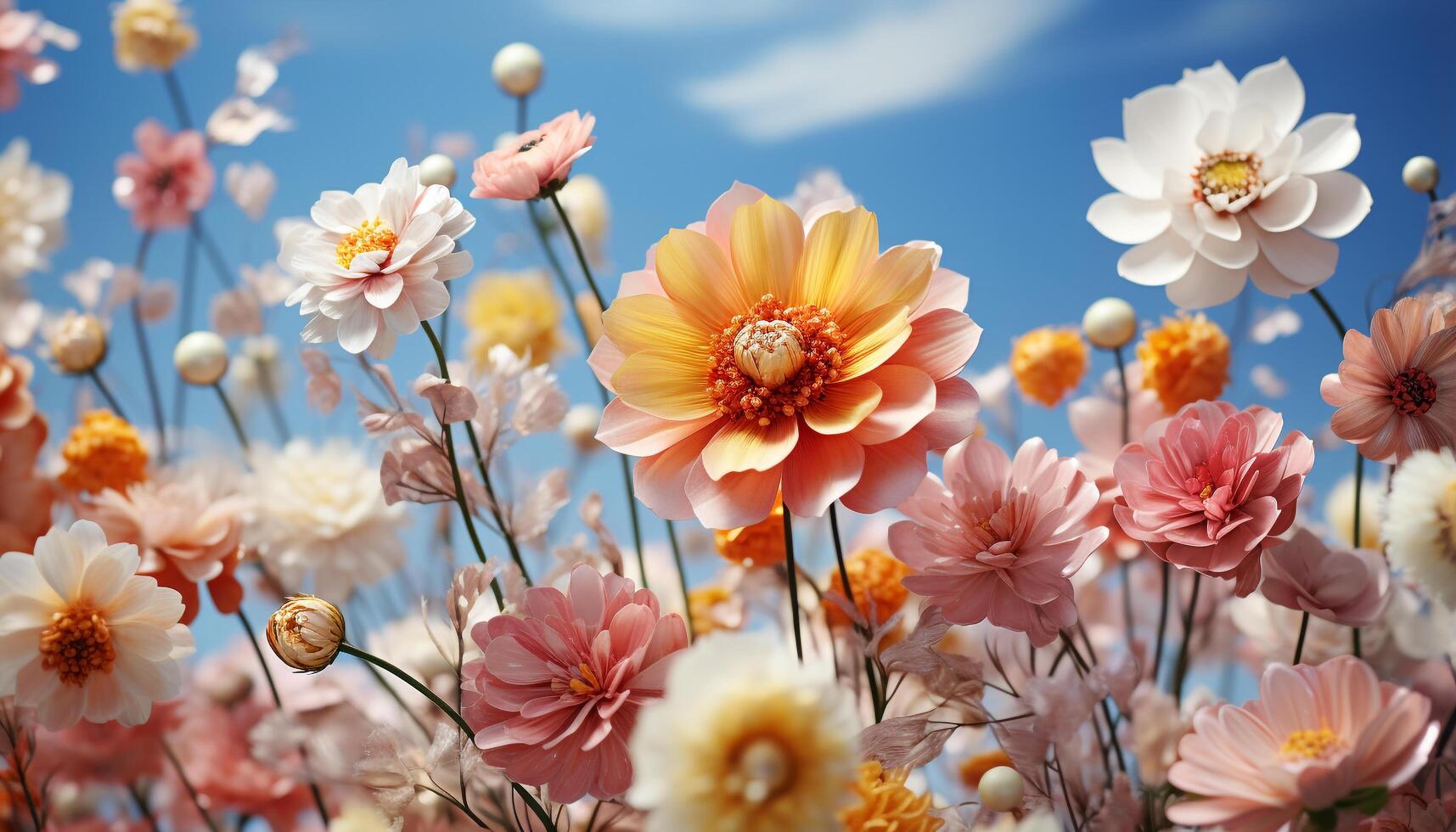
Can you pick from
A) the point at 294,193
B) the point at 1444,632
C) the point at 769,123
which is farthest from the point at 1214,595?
the point at 294,193

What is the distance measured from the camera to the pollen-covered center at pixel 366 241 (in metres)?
0.41

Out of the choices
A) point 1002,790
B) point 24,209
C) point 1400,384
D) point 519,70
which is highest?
point 24,209

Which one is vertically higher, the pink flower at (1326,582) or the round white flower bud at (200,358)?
the round white flower bud at (200,358)

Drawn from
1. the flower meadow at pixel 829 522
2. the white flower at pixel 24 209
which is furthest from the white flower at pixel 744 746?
the white flower at pixel 24 209

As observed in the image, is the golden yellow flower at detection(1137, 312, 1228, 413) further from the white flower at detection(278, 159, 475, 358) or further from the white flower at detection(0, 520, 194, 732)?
the white flower at detection(0, 520, 194, 732)

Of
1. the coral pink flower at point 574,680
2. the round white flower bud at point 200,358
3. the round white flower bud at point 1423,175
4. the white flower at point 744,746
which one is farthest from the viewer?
the round white flower bud at point 200,358

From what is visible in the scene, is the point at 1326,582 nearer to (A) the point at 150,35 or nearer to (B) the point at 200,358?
(B) the point at 200,358

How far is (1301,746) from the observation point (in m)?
0.33

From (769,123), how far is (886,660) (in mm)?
750

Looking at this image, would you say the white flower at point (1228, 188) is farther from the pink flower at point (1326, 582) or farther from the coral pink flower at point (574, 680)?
the coral pink flower at point (574, 680)

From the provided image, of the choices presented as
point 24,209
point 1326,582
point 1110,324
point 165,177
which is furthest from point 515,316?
point 1326,582

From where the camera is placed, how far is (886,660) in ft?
1.29

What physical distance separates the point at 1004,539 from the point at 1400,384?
0.17 m

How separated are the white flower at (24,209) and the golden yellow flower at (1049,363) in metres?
0.74
